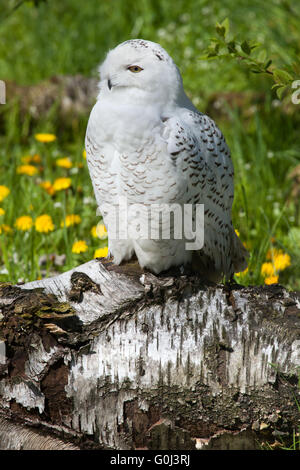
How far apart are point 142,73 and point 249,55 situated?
454mm

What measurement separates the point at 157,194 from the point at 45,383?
2.54 ft

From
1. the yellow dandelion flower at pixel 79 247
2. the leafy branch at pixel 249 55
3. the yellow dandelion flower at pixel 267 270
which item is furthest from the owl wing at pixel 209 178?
the yellow dandelion flower at pixel 79 247

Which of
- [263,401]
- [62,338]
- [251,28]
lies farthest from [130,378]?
[251,28]

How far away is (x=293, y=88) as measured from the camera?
2.03 m

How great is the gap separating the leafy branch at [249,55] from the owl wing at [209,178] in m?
0.25

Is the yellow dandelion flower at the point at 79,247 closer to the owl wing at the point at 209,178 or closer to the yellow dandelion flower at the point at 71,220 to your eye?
the yellow dandelion flower at the point at 71,220

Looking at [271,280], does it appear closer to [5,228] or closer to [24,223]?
[24,223]

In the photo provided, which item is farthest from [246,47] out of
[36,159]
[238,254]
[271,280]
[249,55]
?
[36,159]

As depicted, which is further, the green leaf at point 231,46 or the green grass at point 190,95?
the green grass at point 190,95

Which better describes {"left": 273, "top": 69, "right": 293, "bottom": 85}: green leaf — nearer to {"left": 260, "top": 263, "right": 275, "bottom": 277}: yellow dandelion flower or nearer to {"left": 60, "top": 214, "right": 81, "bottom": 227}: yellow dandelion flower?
{"left": 260, "top": 263, "right": 275, "bottom": 277}: yellow dandelion flower

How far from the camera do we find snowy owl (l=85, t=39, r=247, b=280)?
76.0 inches

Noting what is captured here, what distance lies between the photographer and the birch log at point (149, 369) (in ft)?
6.50

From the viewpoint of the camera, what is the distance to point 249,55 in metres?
2.10

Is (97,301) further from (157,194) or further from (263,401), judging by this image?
(263,401)
